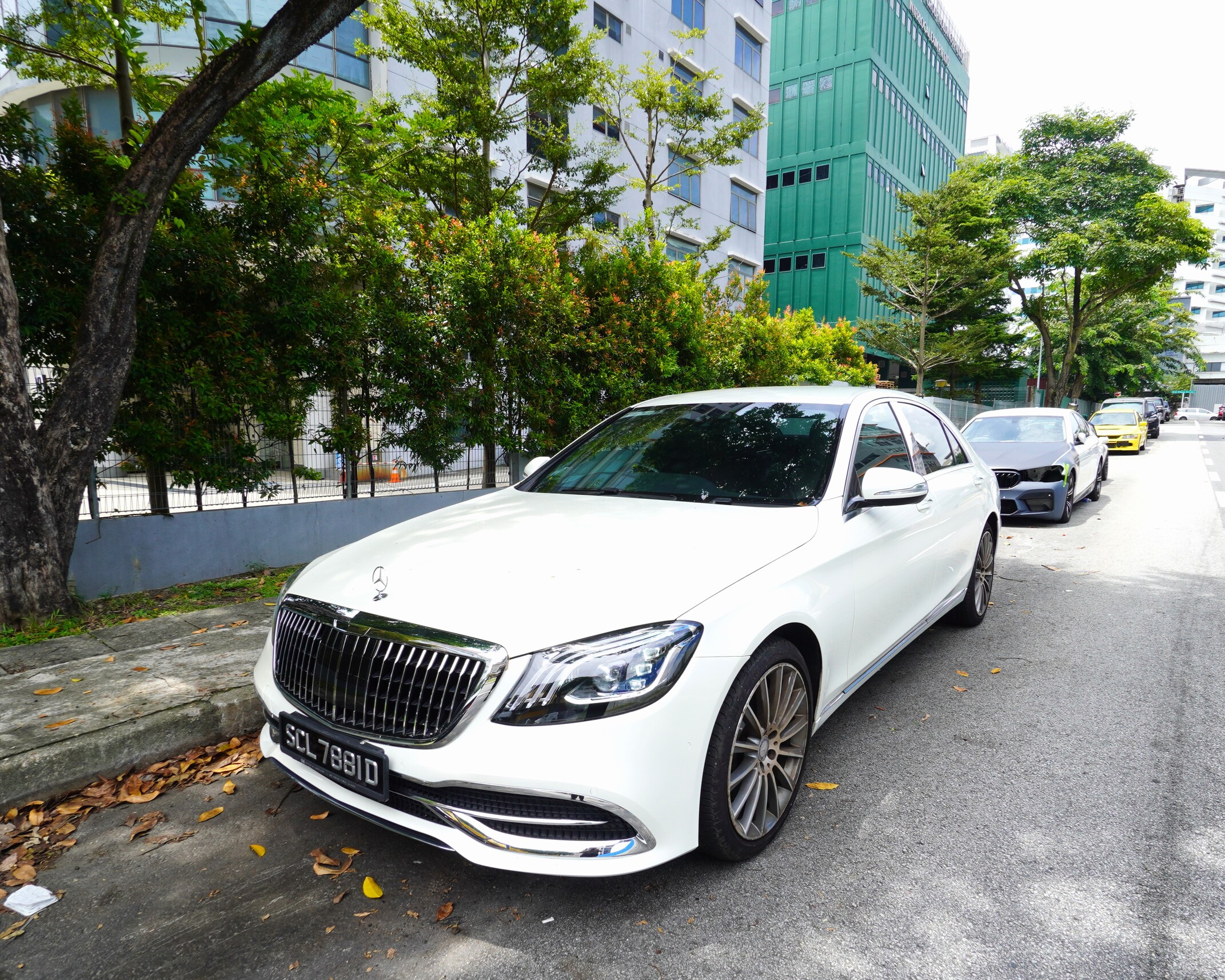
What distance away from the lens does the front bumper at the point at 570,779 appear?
2.04 meters

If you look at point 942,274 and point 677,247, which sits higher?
point 677,247

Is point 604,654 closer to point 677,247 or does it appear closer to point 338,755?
point 338,755

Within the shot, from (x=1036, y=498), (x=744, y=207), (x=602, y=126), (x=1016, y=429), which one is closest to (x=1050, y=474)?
(x=1036, y=498)

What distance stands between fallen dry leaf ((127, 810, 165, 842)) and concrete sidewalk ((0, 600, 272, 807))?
40 centimetres

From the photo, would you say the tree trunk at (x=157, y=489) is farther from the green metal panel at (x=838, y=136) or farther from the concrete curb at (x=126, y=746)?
the green metal panel at (x=838, y=136)

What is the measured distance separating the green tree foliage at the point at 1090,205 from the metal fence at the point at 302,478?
2490 cm

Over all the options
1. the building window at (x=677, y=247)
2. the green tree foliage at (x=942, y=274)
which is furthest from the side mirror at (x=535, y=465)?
the green tree foliage at (x=942, y=274)

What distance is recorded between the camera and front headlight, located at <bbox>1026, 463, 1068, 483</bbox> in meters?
9.45

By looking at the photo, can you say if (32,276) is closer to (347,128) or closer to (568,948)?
(347,128)

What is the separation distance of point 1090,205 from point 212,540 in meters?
29.5

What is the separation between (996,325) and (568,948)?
3400 cm

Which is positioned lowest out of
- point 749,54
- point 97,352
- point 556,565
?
point 556,565

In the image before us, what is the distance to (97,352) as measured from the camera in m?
4.82

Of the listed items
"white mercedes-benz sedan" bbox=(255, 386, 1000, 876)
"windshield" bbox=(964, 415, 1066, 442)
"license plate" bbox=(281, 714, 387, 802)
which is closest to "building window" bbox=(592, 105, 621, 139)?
"windshield" bbox=(964, 415, 1066, 442)
